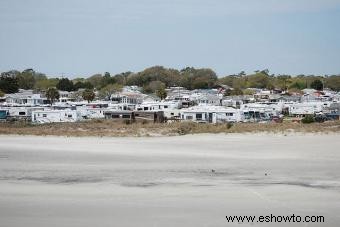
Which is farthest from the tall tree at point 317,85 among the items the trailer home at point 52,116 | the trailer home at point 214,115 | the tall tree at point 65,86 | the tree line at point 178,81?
the trailer home at point 52,116

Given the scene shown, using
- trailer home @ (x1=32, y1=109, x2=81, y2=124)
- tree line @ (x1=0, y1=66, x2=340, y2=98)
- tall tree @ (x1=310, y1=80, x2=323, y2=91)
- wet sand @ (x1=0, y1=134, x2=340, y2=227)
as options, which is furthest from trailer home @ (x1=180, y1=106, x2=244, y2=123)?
tall tree @ (x1=310, y1=80, x2=323, y2=91)

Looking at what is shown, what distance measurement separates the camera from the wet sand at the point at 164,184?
9906 mm

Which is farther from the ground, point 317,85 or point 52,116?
point 317,85

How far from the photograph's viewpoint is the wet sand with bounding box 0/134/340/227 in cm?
991

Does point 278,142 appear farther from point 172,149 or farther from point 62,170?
point 62,170

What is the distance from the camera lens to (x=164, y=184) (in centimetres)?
1328

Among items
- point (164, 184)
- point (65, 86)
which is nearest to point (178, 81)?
point (65, 86)

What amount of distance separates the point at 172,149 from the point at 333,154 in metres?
7.18

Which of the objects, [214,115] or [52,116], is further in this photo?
[52,116]

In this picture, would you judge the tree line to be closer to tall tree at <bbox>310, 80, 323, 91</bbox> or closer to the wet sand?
tall tree at <bbox>310, 80, 323, 91</bbox>

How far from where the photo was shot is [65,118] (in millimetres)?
49594

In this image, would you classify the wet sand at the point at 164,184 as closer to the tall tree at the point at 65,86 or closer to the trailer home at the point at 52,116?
the trailer home at the point at 52,116

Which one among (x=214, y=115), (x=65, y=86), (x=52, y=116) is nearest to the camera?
(x=214, y=115)

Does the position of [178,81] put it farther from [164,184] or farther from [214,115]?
[164,184]
